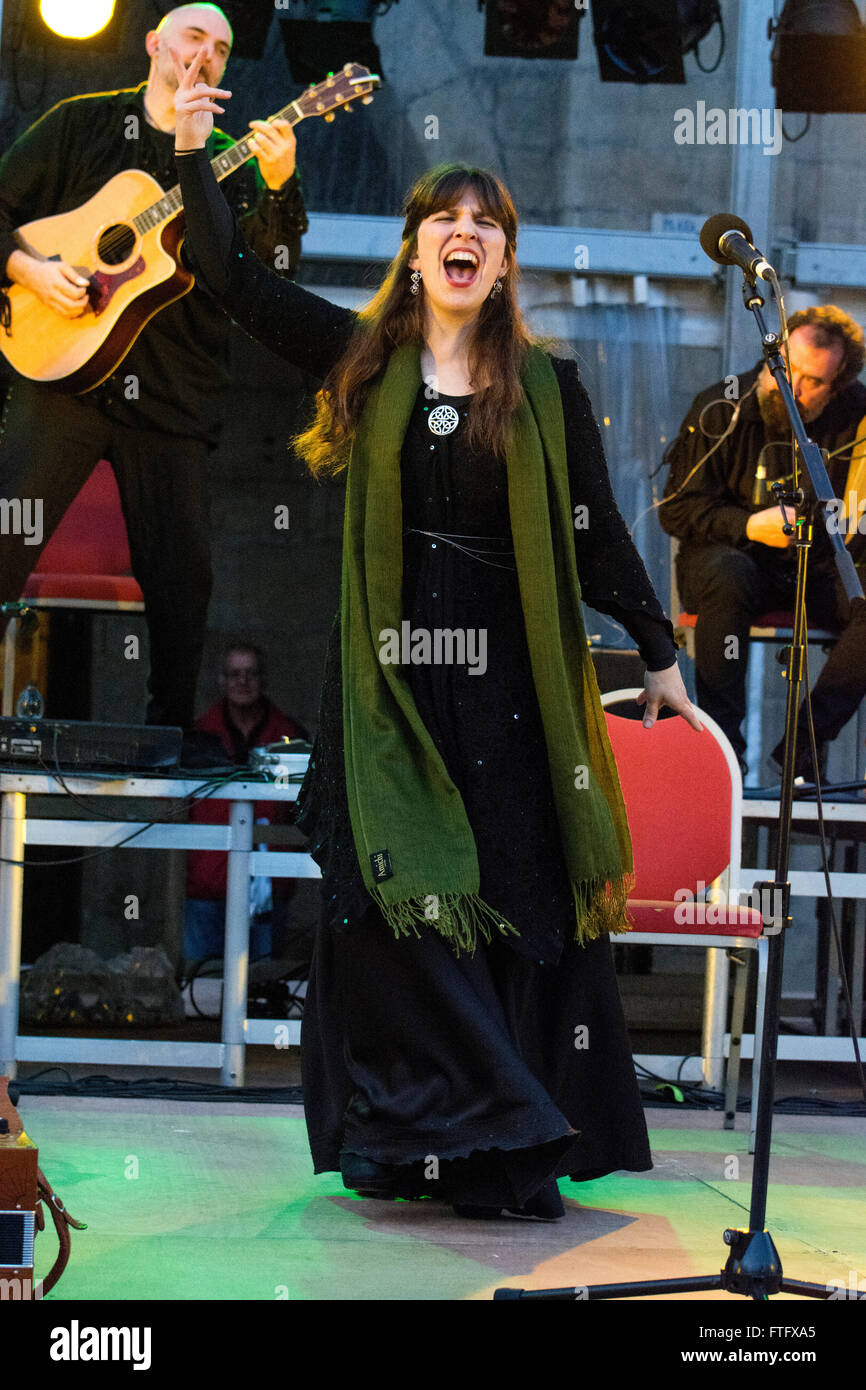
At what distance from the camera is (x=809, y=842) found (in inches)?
221

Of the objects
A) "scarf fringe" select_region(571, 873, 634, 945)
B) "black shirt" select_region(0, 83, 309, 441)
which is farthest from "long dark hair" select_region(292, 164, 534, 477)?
"black shirt" select_region(0, 83, 309, 441)

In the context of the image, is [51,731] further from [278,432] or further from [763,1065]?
[278,432]

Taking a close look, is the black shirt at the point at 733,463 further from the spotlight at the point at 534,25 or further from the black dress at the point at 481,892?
the black dress at the point at 481,892

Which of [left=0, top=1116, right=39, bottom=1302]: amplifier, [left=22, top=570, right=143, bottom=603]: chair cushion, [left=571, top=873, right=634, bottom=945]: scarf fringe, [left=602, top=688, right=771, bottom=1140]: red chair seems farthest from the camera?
[left=22, top=570, right=143, bottom=603]: chair cushion

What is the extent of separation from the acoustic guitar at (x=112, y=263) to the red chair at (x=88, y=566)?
0.71 metres

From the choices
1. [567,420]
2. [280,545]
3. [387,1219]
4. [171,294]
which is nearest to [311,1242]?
[387,1219]

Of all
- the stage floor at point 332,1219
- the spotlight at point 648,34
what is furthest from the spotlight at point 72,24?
the stage floor at point 332,1219

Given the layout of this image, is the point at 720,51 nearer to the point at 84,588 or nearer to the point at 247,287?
the point at 84,588

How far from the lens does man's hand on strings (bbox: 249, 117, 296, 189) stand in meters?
4.12

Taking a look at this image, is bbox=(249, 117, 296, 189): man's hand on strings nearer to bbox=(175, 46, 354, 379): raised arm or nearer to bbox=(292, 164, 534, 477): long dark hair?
bbox=(175, 46, 354, 379): raised arm

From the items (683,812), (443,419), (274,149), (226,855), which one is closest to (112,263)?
(274,149)

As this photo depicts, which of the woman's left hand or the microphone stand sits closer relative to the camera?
the microphone stand

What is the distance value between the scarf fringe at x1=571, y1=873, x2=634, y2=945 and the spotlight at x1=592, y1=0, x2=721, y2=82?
3.77 m

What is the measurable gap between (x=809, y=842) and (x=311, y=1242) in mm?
3325
